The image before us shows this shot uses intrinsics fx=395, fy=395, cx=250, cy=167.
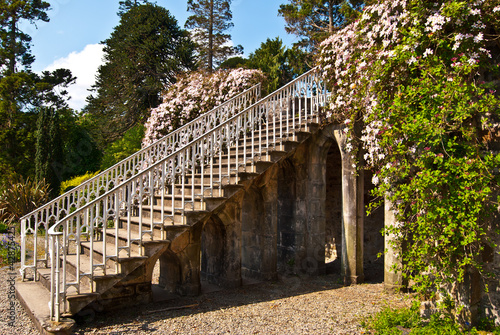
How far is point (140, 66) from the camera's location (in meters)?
21.8

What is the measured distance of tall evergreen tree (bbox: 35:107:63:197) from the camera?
636 inches

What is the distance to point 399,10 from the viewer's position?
5910 millimetres

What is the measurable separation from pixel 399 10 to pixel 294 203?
15.9ft

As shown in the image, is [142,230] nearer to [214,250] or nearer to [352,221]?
[214,250]

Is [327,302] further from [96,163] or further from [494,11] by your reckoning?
[96,163]

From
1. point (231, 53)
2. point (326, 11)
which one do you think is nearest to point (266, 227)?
point (326, 11)

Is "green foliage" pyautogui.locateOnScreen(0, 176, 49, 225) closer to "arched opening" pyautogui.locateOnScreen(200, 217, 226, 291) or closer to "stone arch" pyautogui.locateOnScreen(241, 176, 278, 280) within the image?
"arched opening" pyautogui.locateOnScreen(200, 217, 226, 291)

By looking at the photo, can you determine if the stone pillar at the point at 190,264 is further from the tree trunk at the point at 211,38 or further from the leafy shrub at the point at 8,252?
the tree trunk at the point at 211,38

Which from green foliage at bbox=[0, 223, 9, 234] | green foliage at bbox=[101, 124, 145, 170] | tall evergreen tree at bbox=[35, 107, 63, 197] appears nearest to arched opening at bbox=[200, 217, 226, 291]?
green foliage at bbox=[0, 223, 9, 234]

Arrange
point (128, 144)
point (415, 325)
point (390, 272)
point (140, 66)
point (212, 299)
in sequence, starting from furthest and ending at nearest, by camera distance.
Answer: point (140, 66) < point (128, 144) < point (390, 272) < point (212, 299) < point (415, 325)

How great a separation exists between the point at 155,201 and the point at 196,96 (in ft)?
17.3

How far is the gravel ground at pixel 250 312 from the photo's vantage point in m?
5.48

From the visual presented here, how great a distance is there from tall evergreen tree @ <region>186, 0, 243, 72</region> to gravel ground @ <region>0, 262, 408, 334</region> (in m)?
20.0

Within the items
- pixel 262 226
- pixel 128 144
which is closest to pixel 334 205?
pixel 262 226
